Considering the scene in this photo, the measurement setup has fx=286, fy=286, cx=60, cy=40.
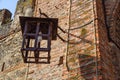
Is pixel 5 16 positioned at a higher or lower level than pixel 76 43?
higher

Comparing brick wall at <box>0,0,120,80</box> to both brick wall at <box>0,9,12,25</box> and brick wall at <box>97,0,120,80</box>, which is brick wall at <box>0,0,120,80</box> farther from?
brick wall at <box>0,9,12,25</box>

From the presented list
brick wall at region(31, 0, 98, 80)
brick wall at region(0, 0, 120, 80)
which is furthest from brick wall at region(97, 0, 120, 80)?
brick wall at region(31, 0, 98, 80)

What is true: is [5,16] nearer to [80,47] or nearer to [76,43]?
[76,43]

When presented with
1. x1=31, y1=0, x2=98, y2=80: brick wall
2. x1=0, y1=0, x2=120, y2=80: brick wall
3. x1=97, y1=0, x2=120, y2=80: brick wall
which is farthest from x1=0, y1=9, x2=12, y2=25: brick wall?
x1=97, y1=0, x2=120, y2=80: brick wall

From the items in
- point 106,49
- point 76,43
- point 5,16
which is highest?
Result: point 5,16

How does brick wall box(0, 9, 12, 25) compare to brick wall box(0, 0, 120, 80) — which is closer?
brick wall box(0, 0, 120, 80)

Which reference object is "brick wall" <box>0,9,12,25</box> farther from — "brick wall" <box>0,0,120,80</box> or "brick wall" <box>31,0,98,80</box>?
"brick wall" <box>31,0,98,80</box>

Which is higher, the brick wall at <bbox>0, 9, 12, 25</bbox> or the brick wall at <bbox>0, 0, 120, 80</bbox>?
the brick wall at <bbox>0, 9, 12, 25</bbox>

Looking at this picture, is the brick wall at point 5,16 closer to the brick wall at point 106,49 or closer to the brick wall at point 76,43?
the brick wall at point 76,43

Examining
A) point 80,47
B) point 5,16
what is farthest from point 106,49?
point 5,16

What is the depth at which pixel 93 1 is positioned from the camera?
5602mm

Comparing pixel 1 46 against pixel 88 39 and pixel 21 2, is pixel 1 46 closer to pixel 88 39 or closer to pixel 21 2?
pixel 21 2

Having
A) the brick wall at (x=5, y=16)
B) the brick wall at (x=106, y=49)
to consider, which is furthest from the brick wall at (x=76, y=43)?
the brick wall at (x=5, y=16)

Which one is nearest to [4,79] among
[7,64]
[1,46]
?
[7,64]
